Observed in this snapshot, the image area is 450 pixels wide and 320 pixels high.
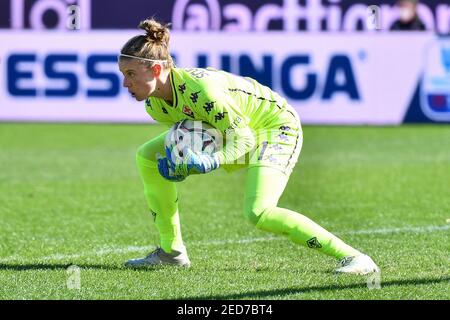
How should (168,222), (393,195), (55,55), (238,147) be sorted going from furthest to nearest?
(55,55) → (393,195) → (168,222) → (238,147)

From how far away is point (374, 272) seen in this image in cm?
656

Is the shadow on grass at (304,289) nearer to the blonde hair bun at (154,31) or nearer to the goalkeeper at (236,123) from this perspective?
the goalkeeper at (236,123)

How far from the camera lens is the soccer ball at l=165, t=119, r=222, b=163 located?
254 inches

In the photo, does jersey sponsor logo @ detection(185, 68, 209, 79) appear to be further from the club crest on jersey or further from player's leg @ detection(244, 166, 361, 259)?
player's leg @ detection(244, 166, 361, 259)

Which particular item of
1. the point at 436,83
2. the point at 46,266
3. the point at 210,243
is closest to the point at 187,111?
the point at 46,266

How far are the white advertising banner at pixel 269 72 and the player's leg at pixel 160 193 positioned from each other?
9078 millimetres

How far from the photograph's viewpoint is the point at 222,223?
29.7 ft

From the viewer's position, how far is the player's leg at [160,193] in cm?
696

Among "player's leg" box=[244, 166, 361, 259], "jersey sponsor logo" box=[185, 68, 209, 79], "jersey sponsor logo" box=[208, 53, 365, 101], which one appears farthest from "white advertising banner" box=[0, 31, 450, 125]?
"player's leg" box=[244, 166, 361, 259]

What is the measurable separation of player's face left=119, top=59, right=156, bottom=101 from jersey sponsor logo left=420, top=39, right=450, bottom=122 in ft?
34.4

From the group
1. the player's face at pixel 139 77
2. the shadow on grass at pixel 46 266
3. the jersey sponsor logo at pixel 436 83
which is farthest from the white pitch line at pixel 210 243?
the jersey sponsor logo at pixel 436 83

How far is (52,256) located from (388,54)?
32.8 ft
